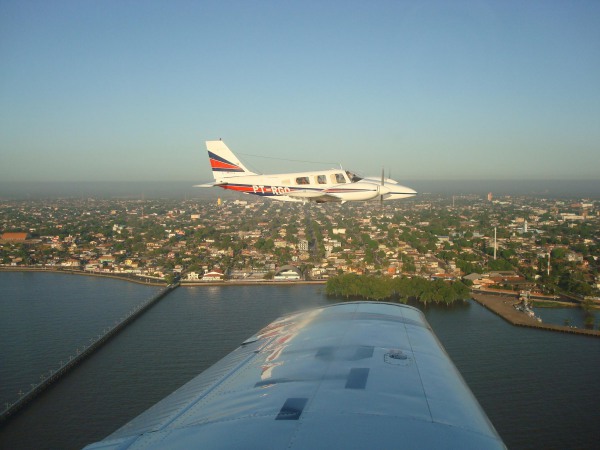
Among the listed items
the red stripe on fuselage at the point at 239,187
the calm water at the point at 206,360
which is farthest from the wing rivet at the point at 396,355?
the calm water at the point at 206,360

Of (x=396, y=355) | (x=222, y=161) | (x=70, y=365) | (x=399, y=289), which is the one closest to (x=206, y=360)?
(x=70, y=365)

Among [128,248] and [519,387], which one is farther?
[128,248]

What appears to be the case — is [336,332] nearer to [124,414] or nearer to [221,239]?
[124,414]

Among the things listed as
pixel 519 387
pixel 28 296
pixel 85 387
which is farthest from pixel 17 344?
pixel 519 387

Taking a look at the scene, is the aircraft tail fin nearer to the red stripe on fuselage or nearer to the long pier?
the red stripe on fuselage

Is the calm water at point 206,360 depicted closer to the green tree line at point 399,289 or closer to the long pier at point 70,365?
the long pier at point 70,365

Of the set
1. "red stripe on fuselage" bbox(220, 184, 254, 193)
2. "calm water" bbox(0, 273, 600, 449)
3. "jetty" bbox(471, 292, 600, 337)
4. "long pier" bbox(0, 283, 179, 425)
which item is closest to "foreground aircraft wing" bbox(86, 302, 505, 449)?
"red stripe on fuselage" bbox(220, 184, 254, 193)
